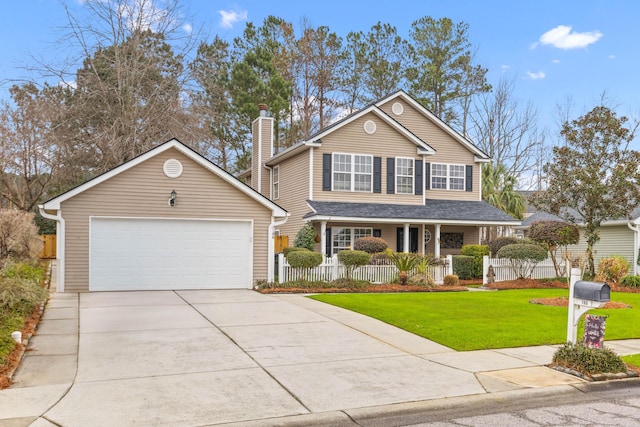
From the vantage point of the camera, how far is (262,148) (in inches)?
1024

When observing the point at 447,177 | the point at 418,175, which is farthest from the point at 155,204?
the point at 447,177

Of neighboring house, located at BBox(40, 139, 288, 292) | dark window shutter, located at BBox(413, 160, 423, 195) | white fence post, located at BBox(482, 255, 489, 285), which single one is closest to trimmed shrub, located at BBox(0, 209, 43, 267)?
neighboring house, located at BBox(40, 139, 288, 292)

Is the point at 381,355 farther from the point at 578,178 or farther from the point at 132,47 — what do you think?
the point at 132,47

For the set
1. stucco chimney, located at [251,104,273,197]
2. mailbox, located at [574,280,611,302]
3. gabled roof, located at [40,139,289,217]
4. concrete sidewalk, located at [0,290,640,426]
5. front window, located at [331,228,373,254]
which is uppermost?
stucco chimney, located at [251,104,273,197]

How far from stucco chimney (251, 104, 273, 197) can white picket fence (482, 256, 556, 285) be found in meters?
11.4

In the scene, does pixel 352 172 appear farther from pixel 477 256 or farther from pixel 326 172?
pixel 477 256

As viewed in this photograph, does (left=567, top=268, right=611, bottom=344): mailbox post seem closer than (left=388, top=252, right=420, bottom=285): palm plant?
Yes

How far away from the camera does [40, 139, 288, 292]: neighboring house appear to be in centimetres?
1535

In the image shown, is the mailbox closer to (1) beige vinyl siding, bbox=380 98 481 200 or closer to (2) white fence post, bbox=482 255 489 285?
(2) white fence post, bbox=482 255 489 285

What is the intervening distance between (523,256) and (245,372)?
15276 millimetres

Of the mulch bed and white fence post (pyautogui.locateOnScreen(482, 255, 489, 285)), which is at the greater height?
white fence post (pyautogui.locateOnScreen(482, 255, 489, 285))

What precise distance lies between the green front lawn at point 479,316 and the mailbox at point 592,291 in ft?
5.98

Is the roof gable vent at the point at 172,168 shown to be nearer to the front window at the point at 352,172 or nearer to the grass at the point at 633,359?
the front window at the point at 352,172

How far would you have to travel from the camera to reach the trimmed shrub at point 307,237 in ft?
69.3
